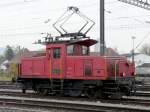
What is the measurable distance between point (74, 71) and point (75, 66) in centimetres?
27

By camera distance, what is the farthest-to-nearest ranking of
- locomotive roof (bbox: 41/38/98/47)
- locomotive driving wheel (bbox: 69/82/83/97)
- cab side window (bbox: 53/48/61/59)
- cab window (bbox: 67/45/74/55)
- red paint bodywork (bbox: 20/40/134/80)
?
cab side window (bbox: 53/48/61/59)
cab window (bbox: 67/45/74/55)
locomotive roof (bbox: 41/38/98/47)
locomotive driving wheel (bbox: 69/82/83/97)
red paint bodywork (bbox: 20/40/134/80)

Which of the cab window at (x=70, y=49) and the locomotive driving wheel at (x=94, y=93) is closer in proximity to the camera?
the locomotive driving wheel at (x=94, y=93)

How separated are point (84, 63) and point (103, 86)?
1.62 metres

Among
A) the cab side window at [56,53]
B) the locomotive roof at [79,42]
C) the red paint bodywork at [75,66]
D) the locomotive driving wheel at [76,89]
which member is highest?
the locomotive roof at [79,42]

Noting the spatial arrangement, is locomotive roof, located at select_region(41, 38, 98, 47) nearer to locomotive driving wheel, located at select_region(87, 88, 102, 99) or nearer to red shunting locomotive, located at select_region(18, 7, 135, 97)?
red shunting locomotive, located at select_region(18, 7, 135, 97)

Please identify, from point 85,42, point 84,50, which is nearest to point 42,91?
point 84,50

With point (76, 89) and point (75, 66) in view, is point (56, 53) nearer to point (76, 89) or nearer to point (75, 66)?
point (75, 66)

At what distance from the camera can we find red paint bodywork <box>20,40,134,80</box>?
2072 cm

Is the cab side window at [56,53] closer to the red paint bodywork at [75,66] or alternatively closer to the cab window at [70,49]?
the red paint bodywork at [75,66]

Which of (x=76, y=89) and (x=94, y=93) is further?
(x=76, y=89)

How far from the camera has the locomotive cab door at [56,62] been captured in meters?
22.2

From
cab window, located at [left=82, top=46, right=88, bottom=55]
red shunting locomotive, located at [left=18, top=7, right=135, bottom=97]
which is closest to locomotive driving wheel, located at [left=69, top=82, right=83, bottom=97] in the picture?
red shunting locomotive, located at [left=18, top=7, right=135, bottom=97]

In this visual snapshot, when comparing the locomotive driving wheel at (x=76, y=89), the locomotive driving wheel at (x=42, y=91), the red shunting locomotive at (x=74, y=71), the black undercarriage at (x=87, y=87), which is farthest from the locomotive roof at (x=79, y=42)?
the locomotive driving wheel at (x=42, y=91)

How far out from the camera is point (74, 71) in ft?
71.3
